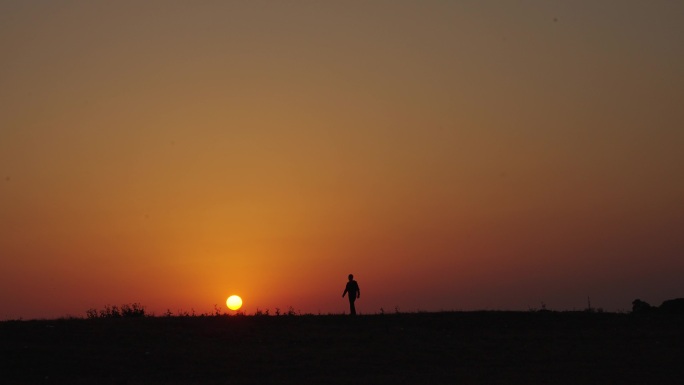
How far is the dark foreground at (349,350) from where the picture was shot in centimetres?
2536

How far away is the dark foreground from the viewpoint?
25359 mm

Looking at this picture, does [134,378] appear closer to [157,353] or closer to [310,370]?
[157,353]

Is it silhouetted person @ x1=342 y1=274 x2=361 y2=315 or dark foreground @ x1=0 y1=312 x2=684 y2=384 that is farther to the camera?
silhouetted person @ x1=342 y1=274 x2=361 y2=315

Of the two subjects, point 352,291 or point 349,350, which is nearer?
point 349,350

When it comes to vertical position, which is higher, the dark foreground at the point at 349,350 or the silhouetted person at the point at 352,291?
the silhouetted person at the point at 352,291

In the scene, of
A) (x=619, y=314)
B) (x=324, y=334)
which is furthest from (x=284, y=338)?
(x=619, y=314)

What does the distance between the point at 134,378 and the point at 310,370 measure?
4.90m

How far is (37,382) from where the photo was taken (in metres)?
24.2

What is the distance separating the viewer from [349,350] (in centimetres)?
2861

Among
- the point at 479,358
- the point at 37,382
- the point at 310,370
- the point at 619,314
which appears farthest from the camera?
the point at 619,314

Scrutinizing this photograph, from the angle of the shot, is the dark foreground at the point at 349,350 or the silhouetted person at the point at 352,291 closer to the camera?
the dark foreground at the point at 349,350

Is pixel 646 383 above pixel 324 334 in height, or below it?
below

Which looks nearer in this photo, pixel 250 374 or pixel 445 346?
pixel 250 374

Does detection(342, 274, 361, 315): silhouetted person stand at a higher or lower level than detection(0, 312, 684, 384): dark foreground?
higher
